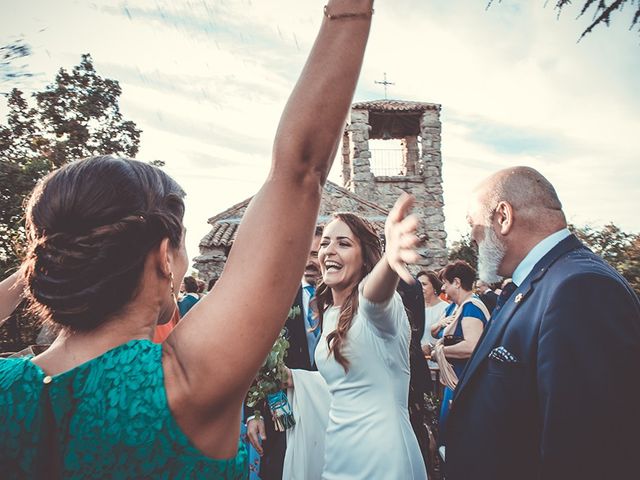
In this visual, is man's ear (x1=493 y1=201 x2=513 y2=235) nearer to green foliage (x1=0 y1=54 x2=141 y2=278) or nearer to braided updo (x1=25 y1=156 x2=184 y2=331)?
braided updo (x1=25 y1=156 x2=184 y2=331)

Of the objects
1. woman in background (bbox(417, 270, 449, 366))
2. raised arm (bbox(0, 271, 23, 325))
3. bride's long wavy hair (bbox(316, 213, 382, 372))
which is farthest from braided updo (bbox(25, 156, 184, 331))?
woman in background (bbox(417, 270, 449, 366))

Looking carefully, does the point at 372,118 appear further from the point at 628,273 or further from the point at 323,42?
the point at 323,42

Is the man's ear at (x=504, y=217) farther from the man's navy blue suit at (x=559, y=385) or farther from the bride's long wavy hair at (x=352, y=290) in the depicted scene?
the bride's long wavy hair at (x=352, y=290)

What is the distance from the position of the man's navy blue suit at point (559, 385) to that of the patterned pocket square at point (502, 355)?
0.02m

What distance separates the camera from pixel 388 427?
2.60m

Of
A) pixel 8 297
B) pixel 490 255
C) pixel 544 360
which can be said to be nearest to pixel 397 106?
pixel 490 255

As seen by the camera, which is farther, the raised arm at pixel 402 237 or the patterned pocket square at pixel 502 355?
the patterned pocket square at pixel 502 355

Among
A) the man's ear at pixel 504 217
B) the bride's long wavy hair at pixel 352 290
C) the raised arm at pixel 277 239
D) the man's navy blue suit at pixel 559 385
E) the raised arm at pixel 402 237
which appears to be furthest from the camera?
the bride's long wavy hair at pixel 352 290

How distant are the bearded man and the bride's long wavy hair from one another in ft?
2.69

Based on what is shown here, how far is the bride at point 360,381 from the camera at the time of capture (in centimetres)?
254

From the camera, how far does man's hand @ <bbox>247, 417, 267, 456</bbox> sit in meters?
3.53

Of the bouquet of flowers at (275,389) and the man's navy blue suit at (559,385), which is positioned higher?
the man's navy blue suit at (559,385)

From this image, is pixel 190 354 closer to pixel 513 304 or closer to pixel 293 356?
pixel 513 304

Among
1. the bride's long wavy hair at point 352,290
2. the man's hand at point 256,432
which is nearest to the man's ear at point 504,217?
the bride's long wavy hair at point 352,290
